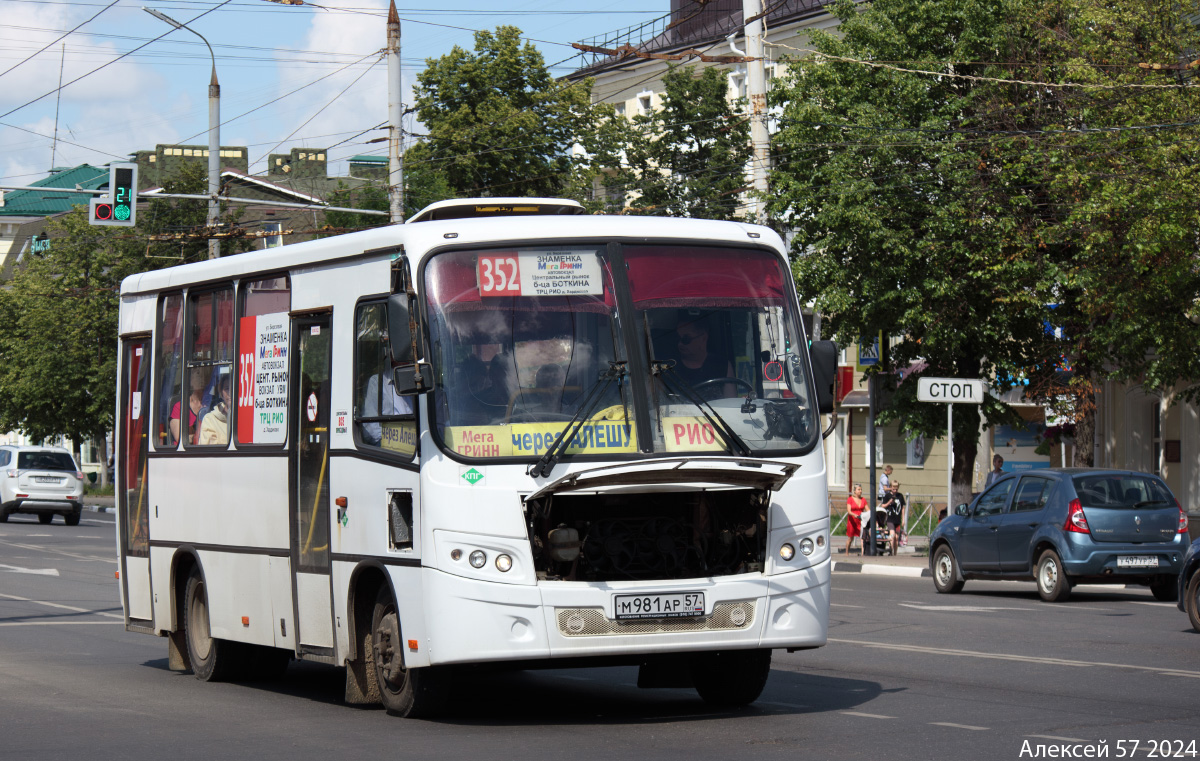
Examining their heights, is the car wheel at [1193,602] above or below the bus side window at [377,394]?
below

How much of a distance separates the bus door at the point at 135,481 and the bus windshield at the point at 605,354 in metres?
4.88

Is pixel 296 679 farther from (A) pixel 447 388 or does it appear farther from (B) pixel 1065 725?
(B) pixel 1065 725

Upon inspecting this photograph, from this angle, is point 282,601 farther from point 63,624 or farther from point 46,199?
point 46,199

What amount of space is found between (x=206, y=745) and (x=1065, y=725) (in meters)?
4.66

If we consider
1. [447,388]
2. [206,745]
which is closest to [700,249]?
[447,388]

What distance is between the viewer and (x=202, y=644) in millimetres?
13141

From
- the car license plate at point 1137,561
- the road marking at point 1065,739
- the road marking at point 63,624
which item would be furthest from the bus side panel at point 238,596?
the car license plate at point 1137,561

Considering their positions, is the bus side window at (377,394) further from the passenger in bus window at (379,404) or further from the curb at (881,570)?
the curb at (881,570)

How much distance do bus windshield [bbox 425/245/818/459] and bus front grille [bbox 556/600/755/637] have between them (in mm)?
878

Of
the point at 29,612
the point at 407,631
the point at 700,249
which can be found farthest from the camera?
the point at 29,612

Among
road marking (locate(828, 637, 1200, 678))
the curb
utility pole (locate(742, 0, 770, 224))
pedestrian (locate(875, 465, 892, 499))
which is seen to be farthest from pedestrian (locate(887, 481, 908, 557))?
road marking (locate(828, 637, 1200, 678))

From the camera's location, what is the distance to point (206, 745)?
9305mm

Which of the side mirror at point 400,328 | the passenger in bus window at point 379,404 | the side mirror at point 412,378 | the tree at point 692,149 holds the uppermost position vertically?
the tree at point 692,149

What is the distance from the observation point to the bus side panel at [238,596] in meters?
11.9
